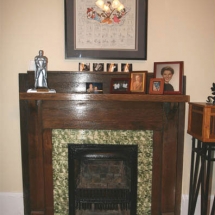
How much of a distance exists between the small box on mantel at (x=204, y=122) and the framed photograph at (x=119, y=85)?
589 millimetres

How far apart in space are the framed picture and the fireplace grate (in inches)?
35.9

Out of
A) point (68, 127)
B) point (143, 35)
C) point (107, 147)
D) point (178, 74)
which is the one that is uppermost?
point (143, 35)

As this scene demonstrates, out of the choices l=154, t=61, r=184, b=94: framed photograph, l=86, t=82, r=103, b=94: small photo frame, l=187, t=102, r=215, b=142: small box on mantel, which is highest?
l=154, t=61, r=184, b=94: framed photograph

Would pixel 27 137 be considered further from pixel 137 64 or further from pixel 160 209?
pixel 160 209

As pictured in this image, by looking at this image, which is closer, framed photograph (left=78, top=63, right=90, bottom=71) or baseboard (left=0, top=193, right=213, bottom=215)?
framed photograph (left=78, top=63, right=90, bottom=71)

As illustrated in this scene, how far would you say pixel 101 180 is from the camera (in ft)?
6.65

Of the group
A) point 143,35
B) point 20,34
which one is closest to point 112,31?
point 143,35

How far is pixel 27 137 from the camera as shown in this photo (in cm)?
198

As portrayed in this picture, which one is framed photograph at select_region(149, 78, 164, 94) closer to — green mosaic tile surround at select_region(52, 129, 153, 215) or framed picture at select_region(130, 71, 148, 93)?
framed picture at select_region(130, 71, 148, 93)

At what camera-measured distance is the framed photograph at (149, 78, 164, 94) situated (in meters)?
1.79

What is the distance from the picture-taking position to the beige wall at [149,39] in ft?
6.53

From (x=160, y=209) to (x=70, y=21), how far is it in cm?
188

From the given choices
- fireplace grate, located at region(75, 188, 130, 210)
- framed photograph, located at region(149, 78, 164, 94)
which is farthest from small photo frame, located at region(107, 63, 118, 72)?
fireplace grate, located at region(75, 188, 130, 210)

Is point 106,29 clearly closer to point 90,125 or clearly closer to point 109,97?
point 109,97
